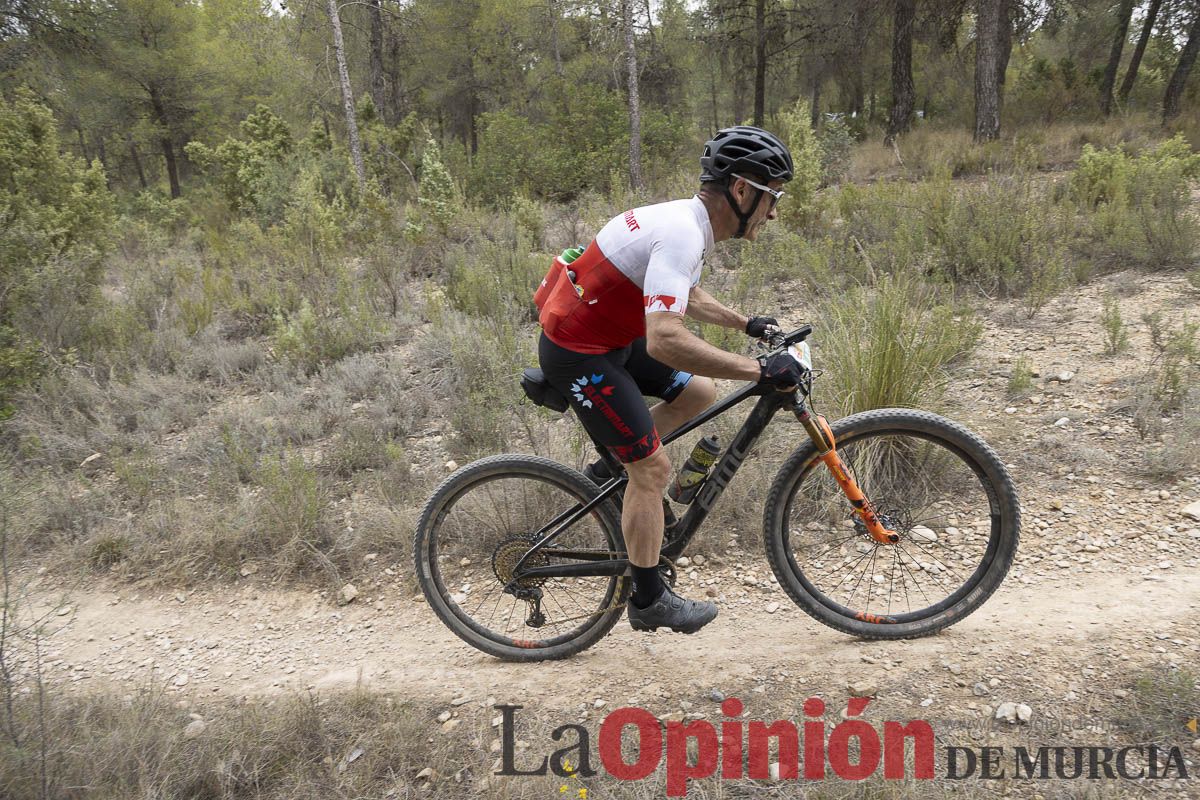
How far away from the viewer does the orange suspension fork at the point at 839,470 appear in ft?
9.00

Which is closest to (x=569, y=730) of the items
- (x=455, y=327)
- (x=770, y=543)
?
(x=770, y=543)

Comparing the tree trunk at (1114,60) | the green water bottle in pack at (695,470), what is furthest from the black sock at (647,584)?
the tree trunk at (1114,60)

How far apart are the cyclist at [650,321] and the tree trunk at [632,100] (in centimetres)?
1052

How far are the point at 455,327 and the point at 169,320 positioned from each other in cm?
368

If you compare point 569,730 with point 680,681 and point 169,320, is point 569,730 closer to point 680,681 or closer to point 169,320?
point 680,681

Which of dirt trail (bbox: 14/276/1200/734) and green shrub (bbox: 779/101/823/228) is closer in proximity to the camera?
dirt trail (bbox: 14/276/1200/734)

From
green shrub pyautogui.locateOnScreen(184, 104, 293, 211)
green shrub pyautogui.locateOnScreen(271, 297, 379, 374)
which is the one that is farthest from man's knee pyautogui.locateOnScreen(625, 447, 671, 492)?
green shrub pyautogui.locateOnScreen(184, 104, 293, 211)

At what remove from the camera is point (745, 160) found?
2500 millimetres

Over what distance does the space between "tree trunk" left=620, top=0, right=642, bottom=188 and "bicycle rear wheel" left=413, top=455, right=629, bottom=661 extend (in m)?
10.4

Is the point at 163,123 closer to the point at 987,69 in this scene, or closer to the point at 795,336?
the point at 987,69

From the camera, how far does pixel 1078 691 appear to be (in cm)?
253

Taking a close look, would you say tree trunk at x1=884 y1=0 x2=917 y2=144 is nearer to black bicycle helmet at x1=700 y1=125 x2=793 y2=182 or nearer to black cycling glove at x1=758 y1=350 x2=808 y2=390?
black bicycle helmet at x1=700 y1=125 x2=793 y2=182

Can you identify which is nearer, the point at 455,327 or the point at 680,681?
the point at 680,681

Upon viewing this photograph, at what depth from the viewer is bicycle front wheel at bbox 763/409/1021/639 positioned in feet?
9.27
